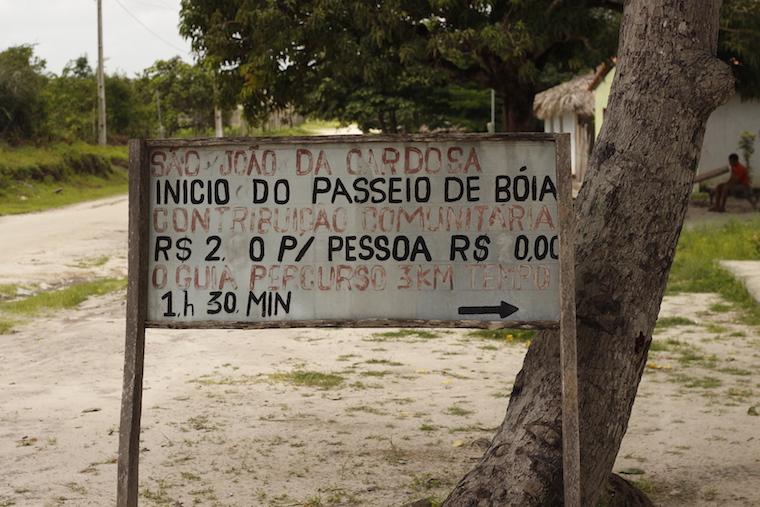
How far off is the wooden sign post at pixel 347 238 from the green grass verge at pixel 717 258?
659cm

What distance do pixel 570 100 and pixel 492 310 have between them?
31.3 m

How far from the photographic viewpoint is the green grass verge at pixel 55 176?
26.3 meters

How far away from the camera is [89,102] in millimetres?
44844

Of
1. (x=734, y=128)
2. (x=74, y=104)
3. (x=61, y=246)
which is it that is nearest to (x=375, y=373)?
(x=61, y=246)

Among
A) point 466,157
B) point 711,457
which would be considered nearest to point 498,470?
point 466,157

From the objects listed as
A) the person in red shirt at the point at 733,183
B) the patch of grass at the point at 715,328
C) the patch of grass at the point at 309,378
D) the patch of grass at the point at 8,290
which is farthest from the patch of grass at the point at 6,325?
the person in red shirt at the point at 733,183

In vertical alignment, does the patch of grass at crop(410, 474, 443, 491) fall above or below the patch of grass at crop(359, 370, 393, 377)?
below

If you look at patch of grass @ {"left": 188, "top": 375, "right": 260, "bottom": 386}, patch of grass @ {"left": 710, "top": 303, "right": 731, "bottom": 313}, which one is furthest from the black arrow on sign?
patch of grass @ {"left": 710, "top": 303, "right": 731, "bottom": 313}

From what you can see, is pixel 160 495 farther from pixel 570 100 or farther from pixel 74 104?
pixel 74 104

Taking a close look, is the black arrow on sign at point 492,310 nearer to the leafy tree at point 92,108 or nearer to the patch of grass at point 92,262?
the patch of grass at point 92,262

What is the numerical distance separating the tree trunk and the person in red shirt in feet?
56.2

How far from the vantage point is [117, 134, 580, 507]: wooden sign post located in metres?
4.03

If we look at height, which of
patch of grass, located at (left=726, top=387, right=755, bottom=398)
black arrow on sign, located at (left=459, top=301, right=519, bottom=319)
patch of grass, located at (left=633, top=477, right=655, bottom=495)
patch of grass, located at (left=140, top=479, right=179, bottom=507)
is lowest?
patch of grass, located at (left=633, top=477, right=655, bottom=495)

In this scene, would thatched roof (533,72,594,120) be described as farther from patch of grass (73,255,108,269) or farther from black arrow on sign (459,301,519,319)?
black arrow on sign (459,301,519,319)
